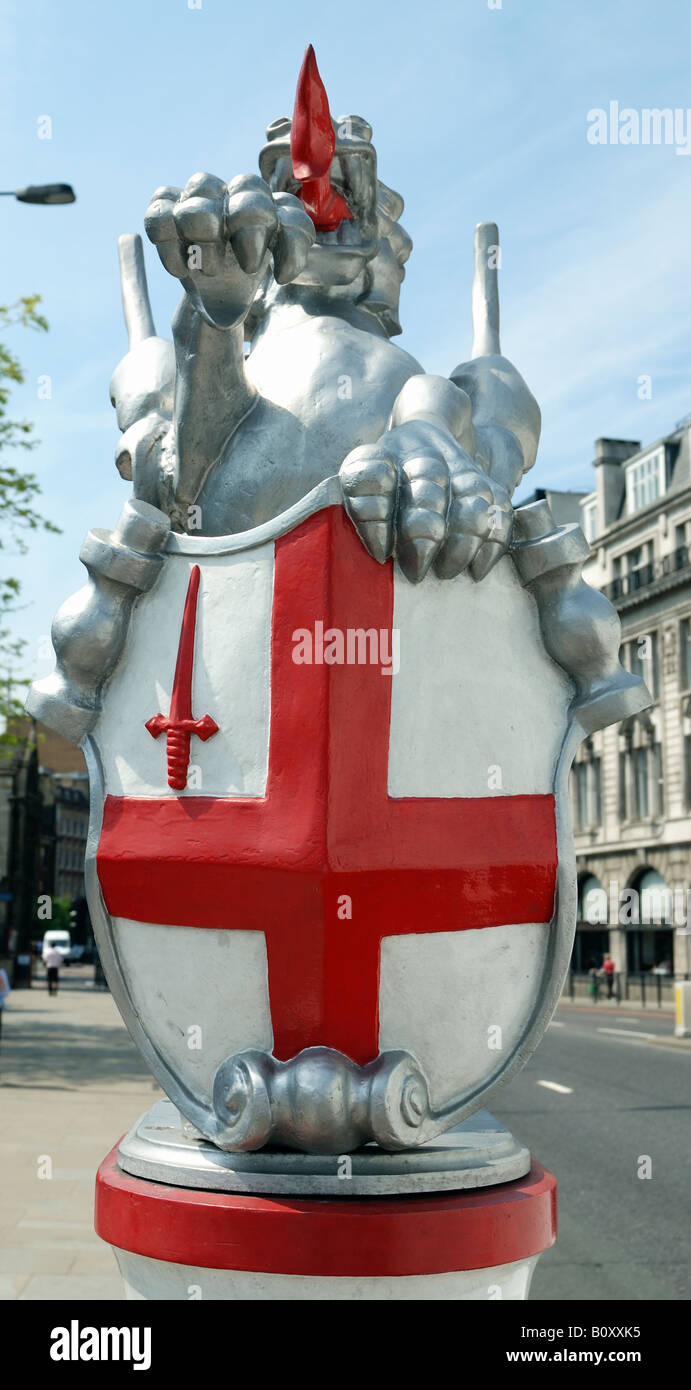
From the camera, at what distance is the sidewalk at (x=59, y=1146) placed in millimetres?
4109

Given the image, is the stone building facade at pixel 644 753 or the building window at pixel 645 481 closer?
the stone building facade at pixel 644 753

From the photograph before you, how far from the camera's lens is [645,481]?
3011 centimetres

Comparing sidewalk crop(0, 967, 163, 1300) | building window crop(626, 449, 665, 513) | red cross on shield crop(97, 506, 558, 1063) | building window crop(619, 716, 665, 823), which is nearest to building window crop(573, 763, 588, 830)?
building window crop(619, 716, 665, 823)

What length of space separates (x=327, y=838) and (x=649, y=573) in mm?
26639

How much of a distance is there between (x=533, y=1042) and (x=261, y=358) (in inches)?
49.5

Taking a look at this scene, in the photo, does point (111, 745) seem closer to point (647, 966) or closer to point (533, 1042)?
point (533, 1042)

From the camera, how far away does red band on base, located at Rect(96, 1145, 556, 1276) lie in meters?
1.61

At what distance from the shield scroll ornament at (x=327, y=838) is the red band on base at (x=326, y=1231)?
0.09m

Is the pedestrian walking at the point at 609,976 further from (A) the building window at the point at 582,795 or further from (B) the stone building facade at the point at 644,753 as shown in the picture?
(A) the building window at the point at 582,795

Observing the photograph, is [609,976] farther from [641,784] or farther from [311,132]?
[311,132]

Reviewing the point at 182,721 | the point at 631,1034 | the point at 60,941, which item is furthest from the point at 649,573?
the point at 60,941

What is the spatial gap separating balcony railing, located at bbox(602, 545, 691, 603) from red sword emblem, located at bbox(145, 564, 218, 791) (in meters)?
24.5

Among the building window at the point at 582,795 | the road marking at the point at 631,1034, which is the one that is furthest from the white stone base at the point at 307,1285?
the building window at the point at 582,795

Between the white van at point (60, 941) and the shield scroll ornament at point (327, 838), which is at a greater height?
the shield scroll ornament at point (327, 838)
